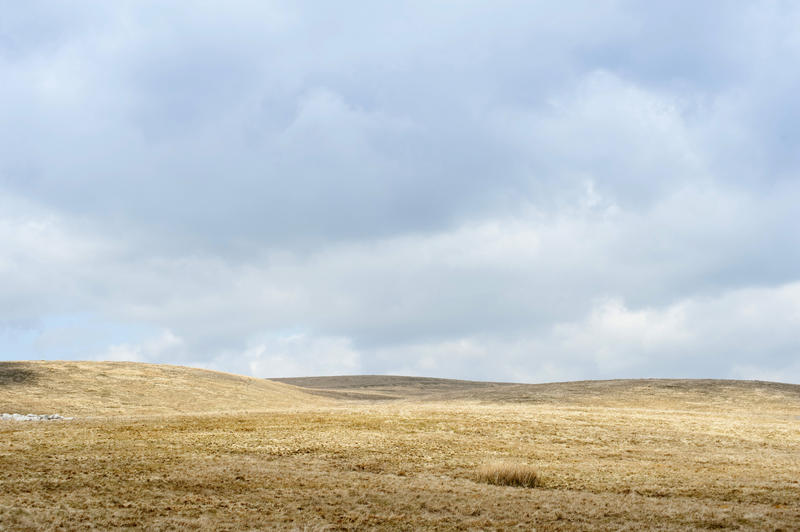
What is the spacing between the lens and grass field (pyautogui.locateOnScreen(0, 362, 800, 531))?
63.0 feet

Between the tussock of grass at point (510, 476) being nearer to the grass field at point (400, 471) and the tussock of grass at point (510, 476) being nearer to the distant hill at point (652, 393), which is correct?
the grass field at point (400, 471)

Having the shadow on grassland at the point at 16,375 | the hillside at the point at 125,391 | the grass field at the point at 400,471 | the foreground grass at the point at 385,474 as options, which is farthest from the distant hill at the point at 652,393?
the shadow on grassland at the point at 16,375

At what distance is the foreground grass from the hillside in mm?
22319

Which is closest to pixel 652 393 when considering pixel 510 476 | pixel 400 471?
pixel 510 476

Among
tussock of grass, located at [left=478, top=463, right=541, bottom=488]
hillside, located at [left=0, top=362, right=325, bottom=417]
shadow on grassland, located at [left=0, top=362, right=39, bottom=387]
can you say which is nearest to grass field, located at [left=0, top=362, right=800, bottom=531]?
tussock of grass, located at [left=478, top=463, right=541, bottom=488]

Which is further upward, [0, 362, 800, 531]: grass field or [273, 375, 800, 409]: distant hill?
[273, 375, 800, 409]: distant hill

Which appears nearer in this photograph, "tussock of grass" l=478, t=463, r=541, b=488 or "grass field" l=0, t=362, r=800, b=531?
"grass field" l=0, t=362, r=800, b=531

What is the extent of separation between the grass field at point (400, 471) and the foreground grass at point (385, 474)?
9 cm

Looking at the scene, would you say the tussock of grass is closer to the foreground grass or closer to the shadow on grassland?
the foreground grass

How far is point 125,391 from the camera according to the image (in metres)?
69.4

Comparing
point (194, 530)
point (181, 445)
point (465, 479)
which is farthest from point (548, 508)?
point (181, 445)

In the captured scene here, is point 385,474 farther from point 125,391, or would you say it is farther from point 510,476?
point 125,391

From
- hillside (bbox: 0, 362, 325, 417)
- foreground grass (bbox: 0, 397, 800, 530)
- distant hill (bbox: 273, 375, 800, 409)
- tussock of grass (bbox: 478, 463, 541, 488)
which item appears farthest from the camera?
distant hill (bbox: 273, 375, 800, 409)

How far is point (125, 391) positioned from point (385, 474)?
51415mm
